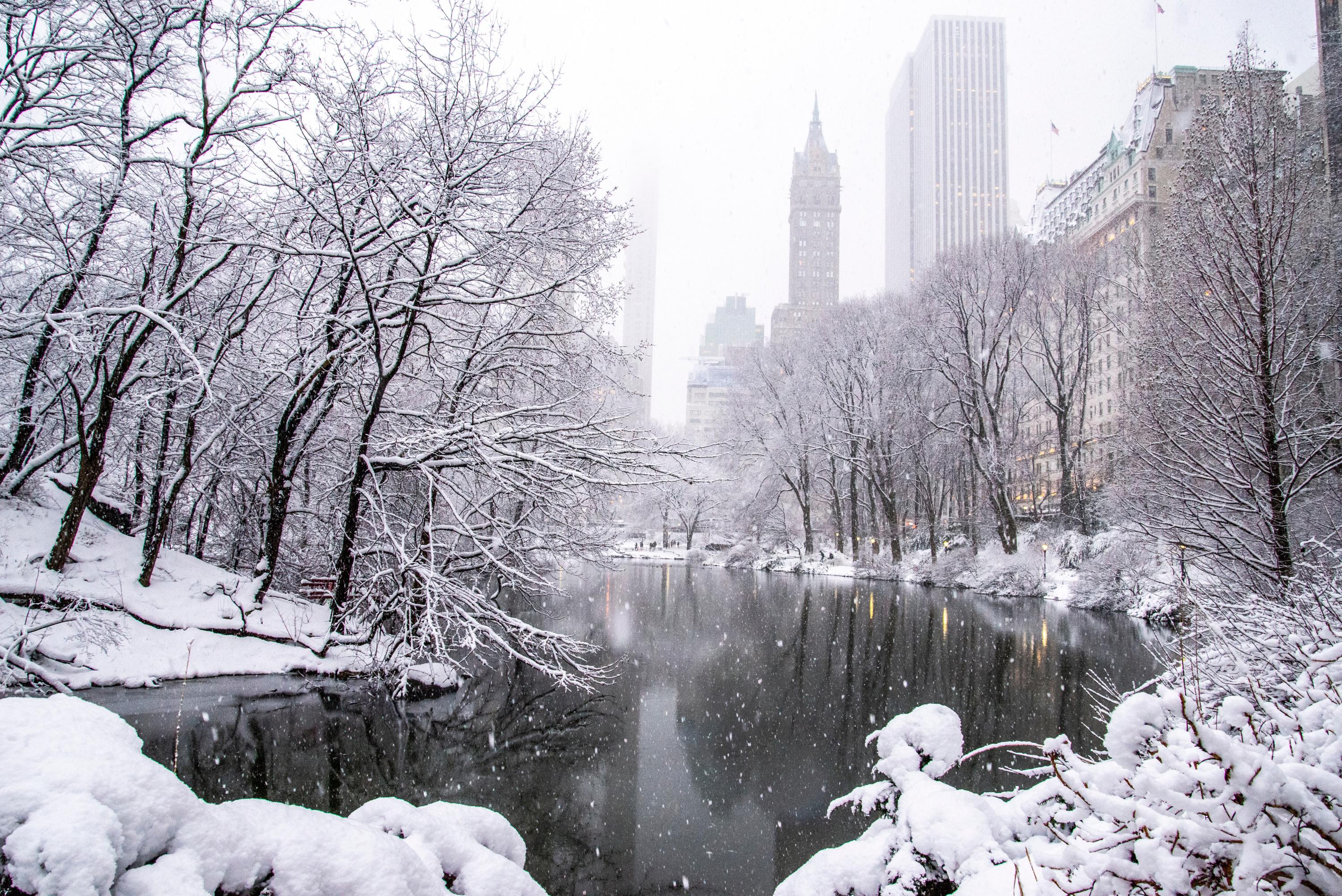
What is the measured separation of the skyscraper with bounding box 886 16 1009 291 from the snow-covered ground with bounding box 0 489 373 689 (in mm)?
179485

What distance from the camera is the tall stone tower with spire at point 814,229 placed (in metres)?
134

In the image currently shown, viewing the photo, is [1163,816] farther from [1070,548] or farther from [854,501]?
[854,501]

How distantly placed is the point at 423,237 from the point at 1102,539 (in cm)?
2383

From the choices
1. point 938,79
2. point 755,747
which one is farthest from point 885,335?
point 938,79

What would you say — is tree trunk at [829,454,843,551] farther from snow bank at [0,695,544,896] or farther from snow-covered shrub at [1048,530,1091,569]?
snow bank at [0,695,544,896]

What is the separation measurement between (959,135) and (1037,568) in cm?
18351

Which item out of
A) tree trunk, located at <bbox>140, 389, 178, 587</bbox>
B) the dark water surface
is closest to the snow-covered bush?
the dark water surface

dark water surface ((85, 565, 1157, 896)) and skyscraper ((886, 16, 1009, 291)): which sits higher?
skyscraper ((886, 16, 1009, 291))

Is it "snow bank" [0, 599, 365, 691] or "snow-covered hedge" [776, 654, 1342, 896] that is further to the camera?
"snow bank" [0, 599, 365, 691]

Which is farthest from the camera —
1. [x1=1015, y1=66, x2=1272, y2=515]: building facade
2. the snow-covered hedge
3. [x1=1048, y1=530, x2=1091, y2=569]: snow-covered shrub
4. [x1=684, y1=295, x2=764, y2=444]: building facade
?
[x1=684, y1=295, x2=764, y2=444]: building facade

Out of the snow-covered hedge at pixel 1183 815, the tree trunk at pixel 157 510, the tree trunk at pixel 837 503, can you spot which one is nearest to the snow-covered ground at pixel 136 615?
the tree trunk at pixel 157 510

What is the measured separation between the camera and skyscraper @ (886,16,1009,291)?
17300 cm

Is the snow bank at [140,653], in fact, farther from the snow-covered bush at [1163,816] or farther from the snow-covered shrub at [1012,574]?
the snow-covered shrub at [1012,574]

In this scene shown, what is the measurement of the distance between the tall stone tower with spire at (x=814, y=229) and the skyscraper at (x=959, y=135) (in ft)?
135
